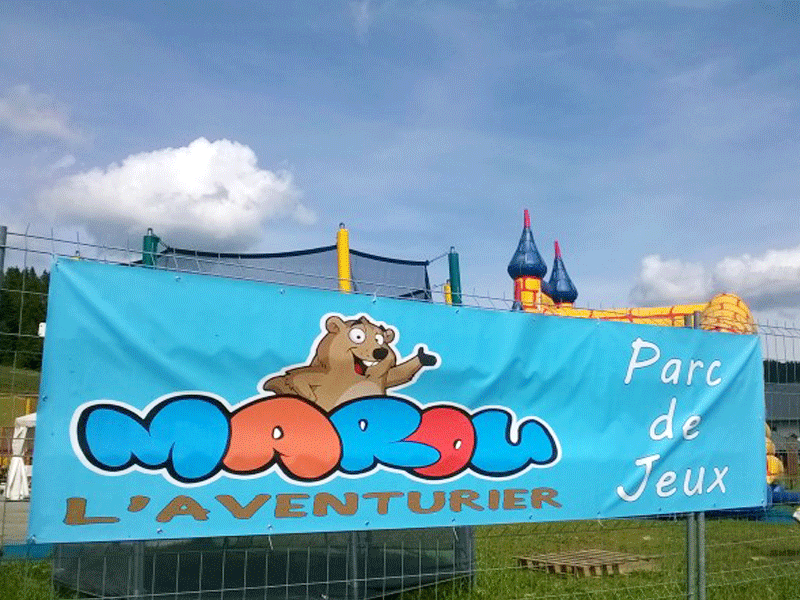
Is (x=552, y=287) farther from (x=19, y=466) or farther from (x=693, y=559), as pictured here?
(x=19, y=466)

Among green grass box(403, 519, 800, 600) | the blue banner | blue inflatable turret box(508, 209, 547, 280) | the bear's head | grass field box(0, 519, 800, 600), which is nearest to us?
the blue banner

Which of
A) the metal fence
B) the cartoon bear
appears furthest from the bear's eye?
the metal fence

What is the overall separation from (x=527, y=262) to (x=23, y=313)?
872 inches

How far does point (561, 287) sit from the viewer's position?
2769cm

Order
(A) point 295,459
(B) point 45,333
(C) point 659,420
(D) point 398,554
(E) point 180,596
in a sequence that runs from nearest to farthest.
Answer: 1. (B) point 45,333
2. (A) point 295,459
3. (E) point 180,596
4. (C) point 659,420
5. (D) point 398,554

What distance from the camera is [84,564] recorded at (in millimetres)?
6098

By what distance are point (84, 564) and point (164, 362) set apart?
2.74 metres

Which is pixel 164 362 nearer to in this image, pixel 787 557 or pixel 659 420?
pixel 659 420

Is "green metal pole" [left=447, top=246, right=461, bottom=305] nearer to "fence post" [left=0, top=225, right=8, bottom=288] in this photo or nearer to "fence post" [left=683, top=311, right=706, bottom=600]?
"fence post" [left=683, top=311, right=706, bottom=600]

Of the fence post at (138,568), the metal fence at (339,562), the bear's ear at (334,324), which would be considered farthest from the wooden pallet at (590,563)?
the bear's ear at (334,324)

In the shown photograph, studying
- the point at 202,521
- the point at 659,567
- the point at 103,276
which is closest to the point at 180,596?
the point at 202,521

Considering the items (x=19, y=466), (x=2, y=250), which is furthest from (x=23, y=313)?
(x=19, y=466)

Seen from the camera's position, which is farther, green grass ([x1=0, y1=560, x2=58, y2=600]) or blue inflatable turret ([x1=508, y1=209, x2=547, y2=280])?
blue inflatable turret ([x1=508, y1=209, x2=547, y2=280])

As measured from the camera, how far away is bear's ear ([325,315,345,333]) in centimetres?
460
